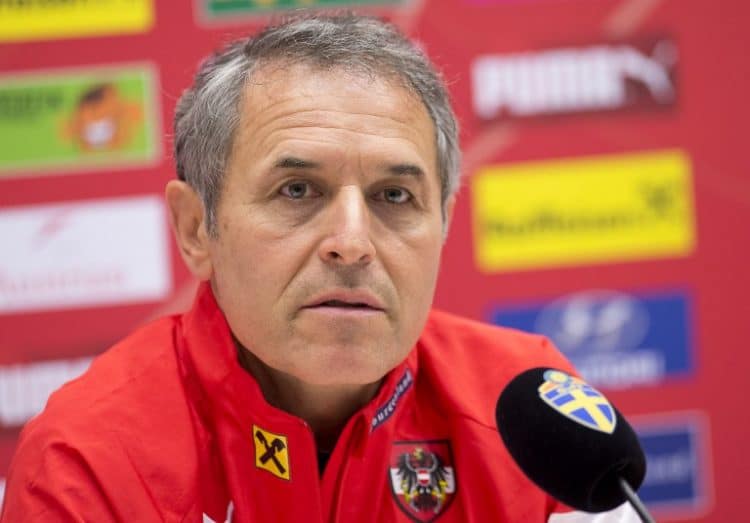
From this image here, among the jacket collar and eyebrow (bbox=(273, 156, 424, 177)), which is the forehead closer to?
eyebrow (bbox=(273, 156, 424, 177))

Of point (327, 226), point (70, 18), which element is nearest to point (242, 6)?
point (70, 18)

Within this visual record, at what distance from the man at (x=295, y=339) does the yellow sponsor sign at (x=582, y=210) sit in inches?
54.9

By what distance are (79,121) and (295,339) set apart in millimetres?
1756

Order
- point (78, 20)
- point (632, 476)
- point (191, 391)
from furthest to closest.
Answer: point (78, 20), point (191, 391), point (632, 476)

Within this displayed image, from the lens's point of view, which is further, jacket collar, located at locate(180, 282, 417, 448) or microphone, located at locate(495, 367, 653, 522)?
jacket collar, located at locate(180, 282, 417, 448)

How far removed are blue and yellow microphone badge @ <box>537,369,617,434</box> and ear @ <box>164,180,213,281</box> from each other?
648 millimetres

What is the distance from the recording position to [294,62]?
1.60 meters

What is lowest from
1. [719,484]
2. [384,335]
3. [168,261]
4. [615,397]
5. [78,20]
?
[719,484]

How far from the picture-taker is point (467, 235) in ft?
10.3

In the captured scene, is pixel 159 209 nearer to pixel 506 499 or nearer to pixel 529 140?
pixel 529 140

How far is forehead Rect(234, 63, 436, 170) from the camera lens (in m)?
1.53

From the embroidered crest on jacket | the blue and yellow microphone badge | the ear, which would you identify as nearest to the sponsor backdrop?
the ear

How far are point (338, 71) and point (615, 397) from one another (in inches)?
77.7

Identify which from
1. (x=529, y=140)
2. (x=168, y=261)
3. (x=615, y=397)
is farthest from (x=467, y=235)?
(x=168, y=261)
